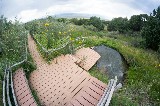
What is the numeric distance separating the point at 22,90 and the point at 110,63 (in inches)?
181

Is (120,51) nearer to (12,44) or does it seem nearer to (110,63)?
(110,63)

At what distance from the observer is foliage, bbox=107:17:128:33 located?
22.4m

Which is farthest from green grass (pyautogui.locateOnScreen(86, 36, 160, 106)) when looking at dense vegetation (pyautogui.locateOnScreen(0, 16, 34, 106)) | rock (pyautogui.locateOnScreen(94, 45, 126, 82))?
dense vegetation (pyautogui.locateOnScreen(0, 16, 34, 106))

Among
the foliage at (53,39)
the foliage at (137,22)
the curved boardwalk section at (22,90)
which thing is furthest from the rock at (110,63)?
the foliage at (137,22)

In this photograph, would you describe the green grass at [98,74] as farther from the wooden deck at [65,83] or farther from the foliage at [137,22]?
the foliage at [137,22]

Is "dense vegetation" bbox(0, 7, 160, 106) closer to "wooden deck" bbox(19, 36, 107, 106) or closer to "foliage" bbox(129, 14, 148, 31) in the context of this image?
"wooden deck" bbox(19, 36, 107, 106)

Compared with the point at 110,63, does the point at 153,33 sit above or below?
above

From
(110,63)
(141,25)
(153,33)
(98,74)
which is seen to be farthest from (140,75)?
(141,25)

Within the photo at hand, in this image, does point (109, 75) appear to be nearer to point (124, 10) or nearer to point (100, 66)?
point (100, 66)

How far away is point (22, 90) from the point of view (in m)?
8.59

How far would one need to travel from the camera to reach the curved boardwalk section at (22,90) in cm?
787

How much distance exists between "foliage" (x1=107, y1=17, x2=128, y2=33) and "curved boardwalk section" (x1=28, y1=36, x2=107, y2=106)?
1188cm

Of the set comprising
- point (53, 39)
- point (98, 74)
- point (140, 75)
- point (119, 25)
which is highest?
point (53, 39)

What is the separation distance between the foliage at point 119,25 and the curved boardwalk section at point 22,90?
13.7 m
